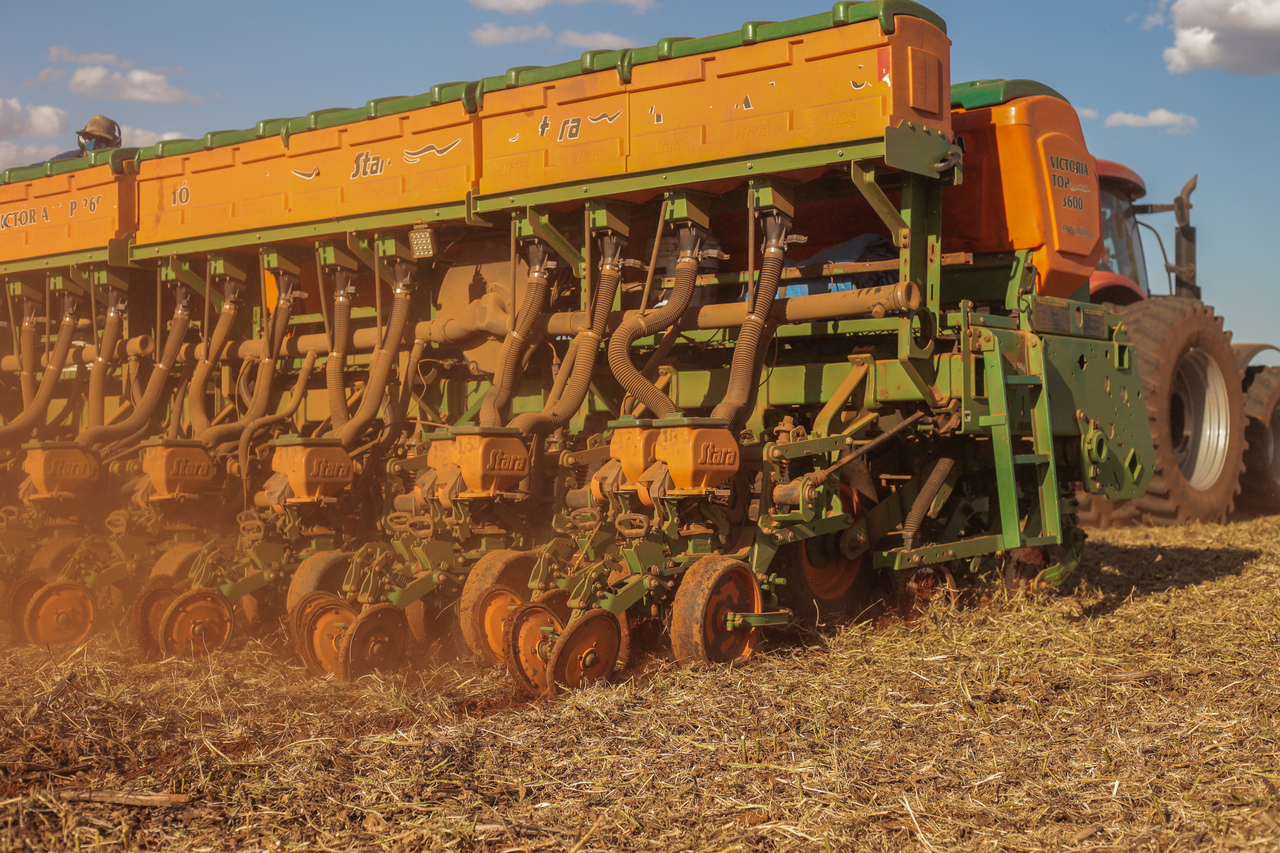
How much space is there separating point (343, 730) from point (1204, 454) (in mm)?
8936

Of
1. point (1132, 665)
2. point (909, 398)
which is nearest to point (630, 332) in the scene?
point (909, 398)

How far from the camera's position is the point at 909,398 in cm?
620

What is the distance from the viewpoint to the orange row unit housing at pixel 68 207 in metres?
9.56

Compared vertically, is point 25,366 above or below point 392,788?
above

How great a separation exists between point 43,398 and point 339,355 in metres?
3.08

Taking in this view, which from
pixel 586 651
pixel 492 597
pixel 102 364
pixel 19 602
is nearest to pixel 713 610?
pixel 586 651

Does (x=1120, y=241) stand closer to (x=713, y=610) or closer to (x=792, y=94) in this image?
(x=792, y=94)

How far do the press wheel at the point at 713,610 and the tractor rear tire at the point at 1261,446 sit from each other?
8469 mm

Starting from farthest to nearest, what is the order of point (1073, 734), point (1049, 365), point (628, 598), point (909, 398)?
point (1049, 365)
point (909, 398)
point (628, 598)
point (1073, 734)

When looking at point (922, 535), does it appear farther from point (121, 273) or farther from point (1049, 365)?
point (121, 273)

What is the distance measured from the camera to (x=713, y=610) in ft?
17.7

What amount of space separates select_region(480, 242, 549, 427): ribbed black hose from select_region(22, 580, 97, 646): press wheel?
103 inches

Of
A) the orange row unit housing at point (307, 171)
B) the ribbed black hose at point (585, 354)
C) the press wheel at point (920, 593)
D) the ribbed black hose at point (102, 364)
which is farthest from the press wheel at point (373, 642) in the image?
the ribbed black hose at point (102, 364)

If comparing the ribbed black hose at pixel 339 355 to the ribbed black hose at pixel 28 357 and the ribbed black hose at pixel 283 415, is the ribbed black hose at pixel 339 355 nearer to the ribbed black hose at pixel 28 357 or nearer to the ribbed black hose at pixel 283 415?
the ribbed black hose at pixel 283 415
